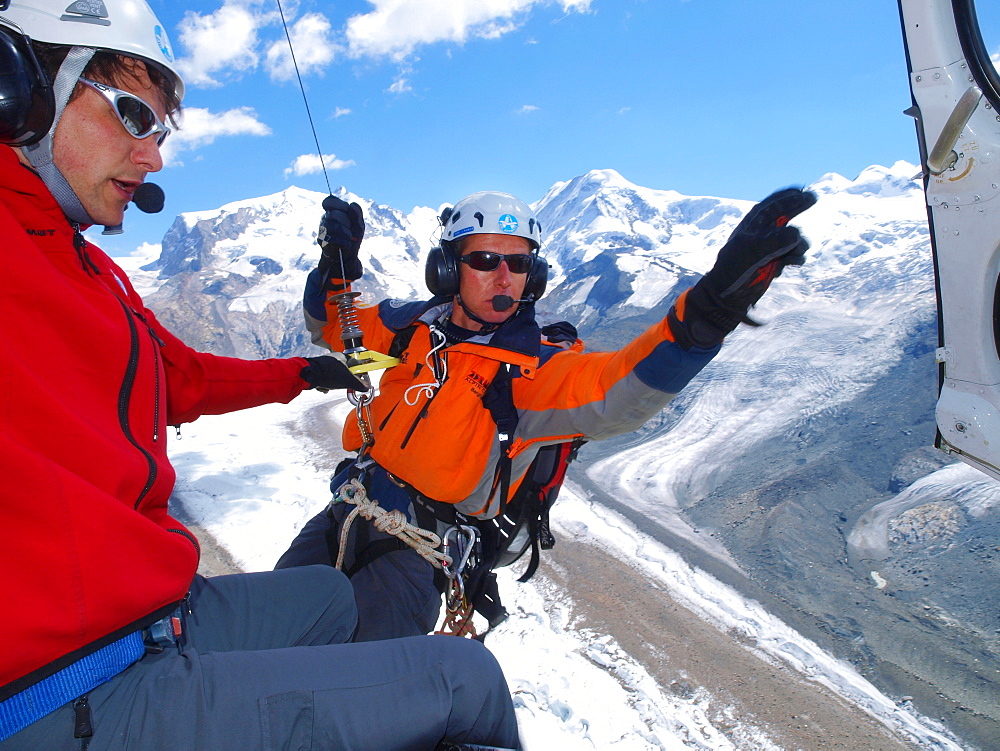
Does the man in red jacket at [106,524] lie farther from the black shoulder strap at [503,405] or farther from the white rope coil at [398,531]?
the black shoulder strap at [503,405]

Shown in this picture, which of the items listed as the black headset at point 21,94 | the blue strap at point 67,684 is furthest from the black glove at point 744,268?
the black headset at point 21,94

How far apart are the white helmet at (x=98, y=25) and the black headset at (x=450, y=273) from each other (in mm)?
1560

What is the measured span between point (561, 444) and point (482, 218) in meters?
1.42

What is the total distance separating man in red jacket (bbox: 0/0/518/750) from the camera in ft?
3.62

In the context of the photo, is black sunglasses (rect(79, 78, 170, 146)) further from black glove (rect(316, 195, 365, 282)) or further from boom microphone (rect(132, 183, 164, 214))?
black glove (rect(316, 195, 365, 282))

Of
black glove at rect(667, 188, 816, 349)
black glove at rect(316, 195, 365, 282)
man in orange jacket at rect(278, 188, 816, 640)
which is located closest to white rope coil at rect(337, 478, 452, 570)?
man in orange jacket at rect(278, 188, 816, 640)

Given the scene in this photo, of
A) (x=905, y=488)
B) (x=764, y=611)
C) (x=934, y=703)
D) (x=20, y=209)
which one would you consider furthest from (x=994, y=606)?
(x=20, y=209)

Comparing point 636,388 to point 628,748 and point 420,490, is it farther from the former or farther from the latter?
point 628,748

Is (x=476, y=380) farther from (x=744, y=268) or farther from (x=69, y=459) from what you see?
(x=69, y=459)

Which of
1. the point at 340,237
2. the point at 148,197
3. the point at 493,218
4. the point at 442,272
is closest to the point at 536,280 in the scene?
the point at 493,218

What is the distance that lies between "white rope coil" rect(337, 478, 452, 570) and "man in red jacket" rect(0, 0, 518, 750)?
2.74 ft

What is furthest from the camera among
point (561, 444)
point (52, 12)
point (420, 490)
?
point (561, 444)

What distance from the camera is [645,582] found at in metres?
7.93

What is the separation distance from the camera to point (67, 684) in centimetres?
116
